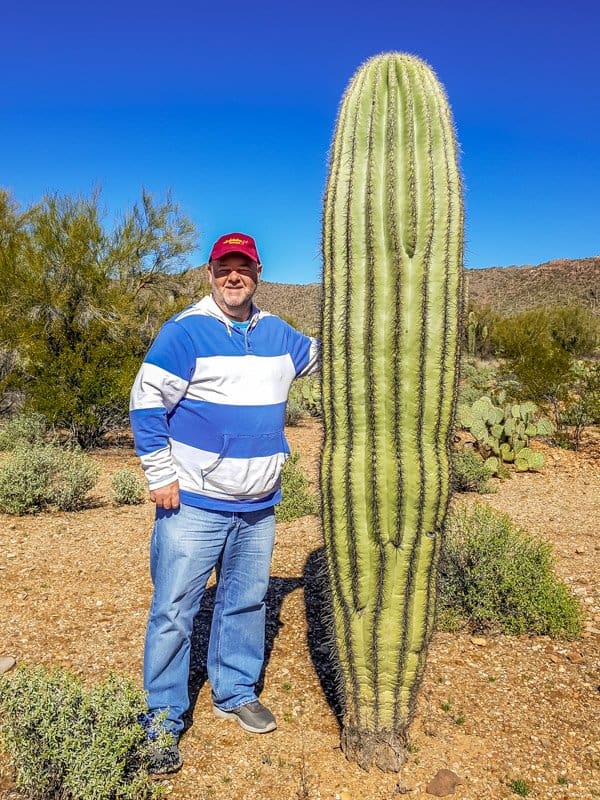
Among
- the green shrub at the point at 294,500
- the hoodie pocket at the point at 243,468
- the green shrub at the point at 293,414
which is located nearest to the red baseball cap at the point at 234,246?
the hoodie pocket at the point at 243,468

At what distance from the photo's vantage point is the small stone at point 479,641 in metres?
4.09

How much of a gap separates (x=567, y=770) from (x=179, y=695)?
1.74m

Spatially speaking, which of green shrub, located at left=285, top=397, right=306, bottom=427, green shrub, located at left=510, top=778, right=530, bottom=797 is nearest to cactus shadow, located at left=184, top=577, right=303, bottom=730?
green shrub, located at left=510, top=778, right=530, bottom=797

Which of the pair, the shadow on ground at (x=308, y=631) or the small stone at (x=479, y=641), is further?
the small stone at (x=479, y=641)

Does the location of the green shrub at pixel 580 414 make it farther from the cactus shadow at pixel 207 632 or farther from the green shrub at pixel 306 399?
the cactus shadow at pixel 207 632

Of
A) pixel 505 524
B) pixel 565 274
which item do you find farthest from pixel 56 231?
pixel 565 274

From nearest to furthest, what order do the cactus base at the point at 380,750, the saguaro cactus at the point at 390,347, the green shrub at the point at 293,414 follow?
the saguaro cactus at the point at 390,347
the cactus base at the point at 380,750
the green shrub at the point at 293,414

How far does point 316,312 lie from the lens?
294cm

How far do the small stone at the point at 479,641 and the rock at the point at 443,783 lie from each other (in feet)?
4.14

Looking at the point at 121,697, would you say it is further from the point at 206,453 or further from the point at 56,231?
the point at 56,231

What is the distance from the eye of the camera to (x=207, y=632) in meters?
4.26

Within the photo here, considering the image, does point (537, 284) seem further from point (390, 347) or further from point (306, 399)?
point (390, 347)

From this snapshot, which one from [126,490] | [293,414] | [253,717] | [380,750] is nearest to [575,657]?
[380,750]

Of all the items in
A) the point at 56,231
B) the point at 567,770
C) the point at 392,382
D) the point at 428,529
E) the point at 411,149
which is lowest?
the point at 567,770
